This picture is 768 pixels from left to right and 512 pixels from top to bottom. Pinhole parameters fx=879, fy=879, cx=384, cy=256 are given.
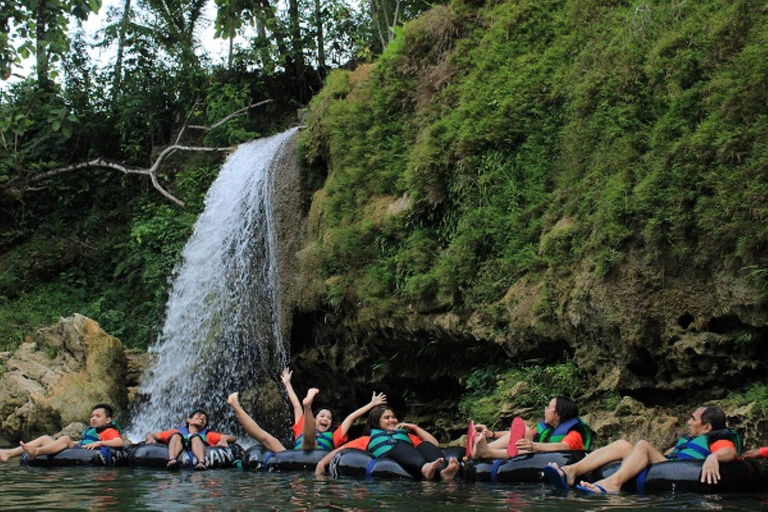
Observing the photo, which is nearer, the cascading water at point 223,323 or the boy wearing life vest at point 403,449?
the boy wearing life vest at point 403,449

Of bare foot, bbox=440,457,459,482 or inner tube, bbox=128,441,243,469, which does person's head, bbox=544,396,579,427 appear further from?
inner tube, bbox=128,441,243,469

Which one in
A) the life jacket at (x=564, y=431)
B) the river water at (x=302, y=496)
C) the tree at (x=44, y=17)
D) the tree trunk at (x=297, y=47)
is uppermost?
the tree trunk at (x=297, y=47)

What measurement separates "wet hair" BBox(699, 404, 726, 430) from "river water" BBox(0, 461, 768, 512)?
1.89 ft

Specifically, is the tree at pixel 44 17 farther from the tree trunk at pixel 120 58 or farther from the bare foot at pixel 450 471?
the tree trunk at pixel 120 58

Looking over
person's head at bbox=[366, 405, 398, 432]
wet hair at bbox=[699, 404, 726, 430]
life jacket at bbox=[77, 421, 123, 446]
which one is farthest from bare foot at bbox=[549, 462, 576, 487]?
life jacket at bbox=[77, 421, 123, 446]

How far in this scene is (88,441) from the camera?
10438 mm

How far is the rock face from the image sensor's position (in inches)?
535

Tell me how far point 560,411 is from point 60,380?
9155 millimetres

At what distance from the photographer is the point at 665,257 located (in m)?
8.30

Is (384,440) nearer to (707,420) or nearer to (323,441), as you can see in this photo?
(323,441)

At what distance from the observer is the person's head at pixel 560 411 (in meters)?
7.81

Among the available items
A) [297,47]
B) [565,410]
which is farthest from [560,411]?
[297,47]

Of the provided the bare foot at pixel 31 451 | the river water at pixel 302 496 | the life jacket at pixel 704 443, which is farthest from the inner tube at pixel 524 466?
the bare foot at pixel 31 451

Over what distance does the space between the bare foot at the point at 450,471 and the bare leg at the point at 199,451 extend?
320 centimetres
